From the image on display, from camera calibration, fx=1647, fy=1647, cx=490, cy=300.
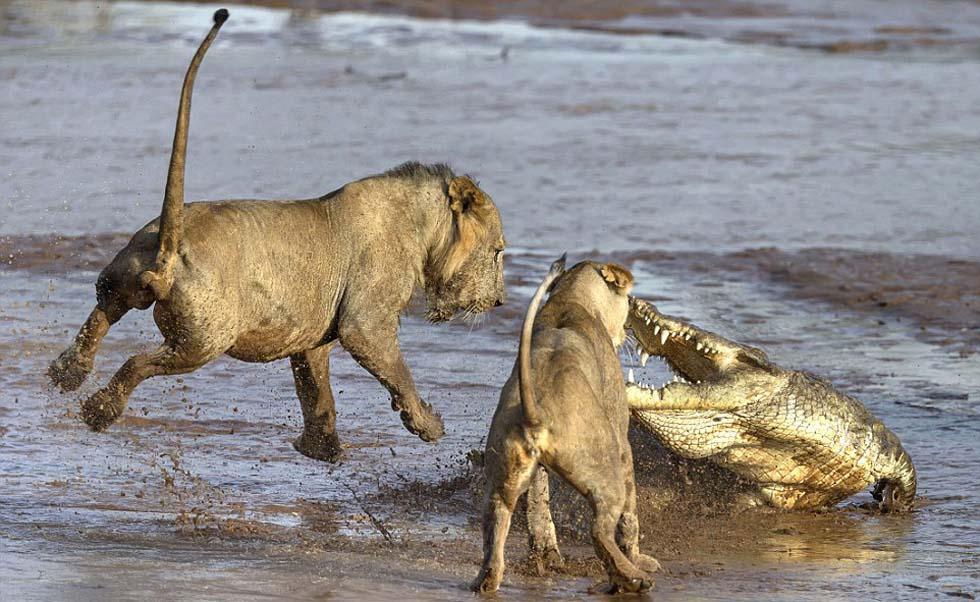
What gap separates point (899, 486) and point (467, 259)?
2.27 metres

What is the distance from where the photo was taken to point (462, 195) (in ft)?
23.2

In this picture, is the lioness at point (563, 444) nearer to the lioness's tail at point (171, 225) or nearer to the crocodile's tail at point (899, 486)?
the lioness's tail at point (171, 225)

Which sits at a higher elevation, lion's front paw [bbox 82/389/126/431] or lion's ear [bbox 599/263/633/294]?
lion's ear [bbox 599/263/633/294]

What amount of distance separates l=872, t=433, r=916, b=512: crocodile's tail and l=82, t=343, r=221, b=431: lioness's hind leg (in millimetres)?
3208

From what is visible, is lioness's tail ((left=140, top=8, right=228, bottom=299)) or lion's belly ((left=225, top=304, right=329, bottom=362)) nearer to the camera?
lioness's tail ((left=140, top=8, right=228, bottom=299))

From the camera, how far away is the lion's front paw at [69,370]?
6.39 meters

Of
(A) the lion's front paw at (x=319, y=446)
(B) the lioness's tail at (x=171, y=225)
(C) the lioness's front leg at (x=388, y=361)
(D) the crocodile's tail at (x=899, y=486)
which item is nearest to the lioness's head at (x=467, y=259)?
(C) the lioness's front leg at (x=388, y=361)

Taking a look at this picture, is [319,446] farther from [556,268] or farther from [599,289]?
[556,268]

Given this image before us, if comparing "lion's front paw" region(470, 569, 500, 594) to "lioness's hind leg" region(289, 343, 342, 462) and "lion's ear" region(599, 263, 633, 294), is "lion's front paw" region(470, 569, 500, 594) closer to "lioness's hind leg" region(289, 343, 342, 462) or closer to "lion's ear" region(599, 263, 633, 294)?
"lion's ear" region(599, 263, 633, 294)

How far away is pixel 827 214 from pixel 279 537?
9216 millimetres

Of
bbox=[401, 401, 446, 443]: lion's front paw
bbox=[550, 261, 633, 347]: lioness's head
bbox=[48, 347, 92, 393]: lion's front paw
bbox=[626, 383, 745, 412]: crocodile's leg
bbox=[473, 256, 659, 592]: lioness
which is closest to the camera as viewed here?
bbox=[473, 256, 659, 592]: lioness

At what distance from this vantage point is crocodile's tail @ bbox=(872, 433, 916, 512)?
298 inches

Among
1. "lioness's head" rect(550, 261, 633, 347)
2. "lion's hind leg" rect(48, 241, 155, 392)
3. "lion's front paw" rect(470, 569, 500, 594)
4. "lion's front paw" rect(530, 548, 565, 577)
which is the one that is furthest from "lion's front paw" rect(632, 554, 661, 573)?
"lion's hind leg" rect(48, 241, 155, 392)

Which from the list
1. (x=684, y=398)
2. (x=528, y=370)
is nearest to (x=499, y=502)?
(x=528, y=370)
